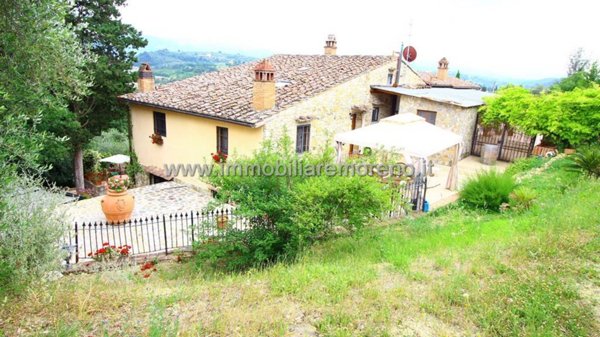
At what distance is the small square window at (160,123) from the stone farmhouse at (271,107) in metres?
0.04

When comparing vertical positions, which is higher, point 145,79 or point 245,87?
point 145,79

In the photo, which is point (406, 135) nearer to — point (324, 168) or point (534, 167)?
point (324, 168)

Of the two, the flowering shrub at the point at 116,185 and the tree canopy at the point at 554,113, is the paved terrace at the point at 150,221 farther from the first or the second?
the tree canopy at the point at 554,113

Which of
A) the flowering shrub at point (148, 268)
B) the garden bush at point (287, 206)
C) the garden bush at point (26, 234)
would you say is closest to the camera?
the garden bush at point (26, 234)

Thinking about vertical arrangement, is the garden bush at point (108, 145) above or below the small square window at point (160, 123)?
below

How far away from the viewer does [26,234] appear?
4.56m

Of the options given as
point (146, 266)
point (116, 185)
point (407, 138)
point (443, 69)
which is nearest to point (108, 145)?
point (116, 185)

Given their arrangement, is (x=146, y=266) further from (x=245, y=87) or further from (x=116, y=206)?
(x=245, y=87)

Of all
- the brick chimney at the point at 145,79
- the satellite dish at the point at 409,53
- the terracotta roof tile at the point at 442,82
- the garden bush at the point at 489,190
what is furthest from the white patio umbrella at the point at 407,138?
the terracotta roof tile at the point at 442,82

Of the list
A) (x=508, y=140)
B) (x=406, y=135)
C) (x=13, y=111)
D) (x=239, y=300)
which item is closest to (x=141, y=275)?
(x=239, y=300)

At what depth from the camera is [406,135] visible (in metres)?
11.6

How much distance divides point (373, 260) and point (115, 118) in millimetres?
16149

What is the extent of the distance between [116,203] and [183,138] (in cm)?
466

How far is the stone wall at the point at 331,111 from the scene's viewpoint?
13320 millimetres
